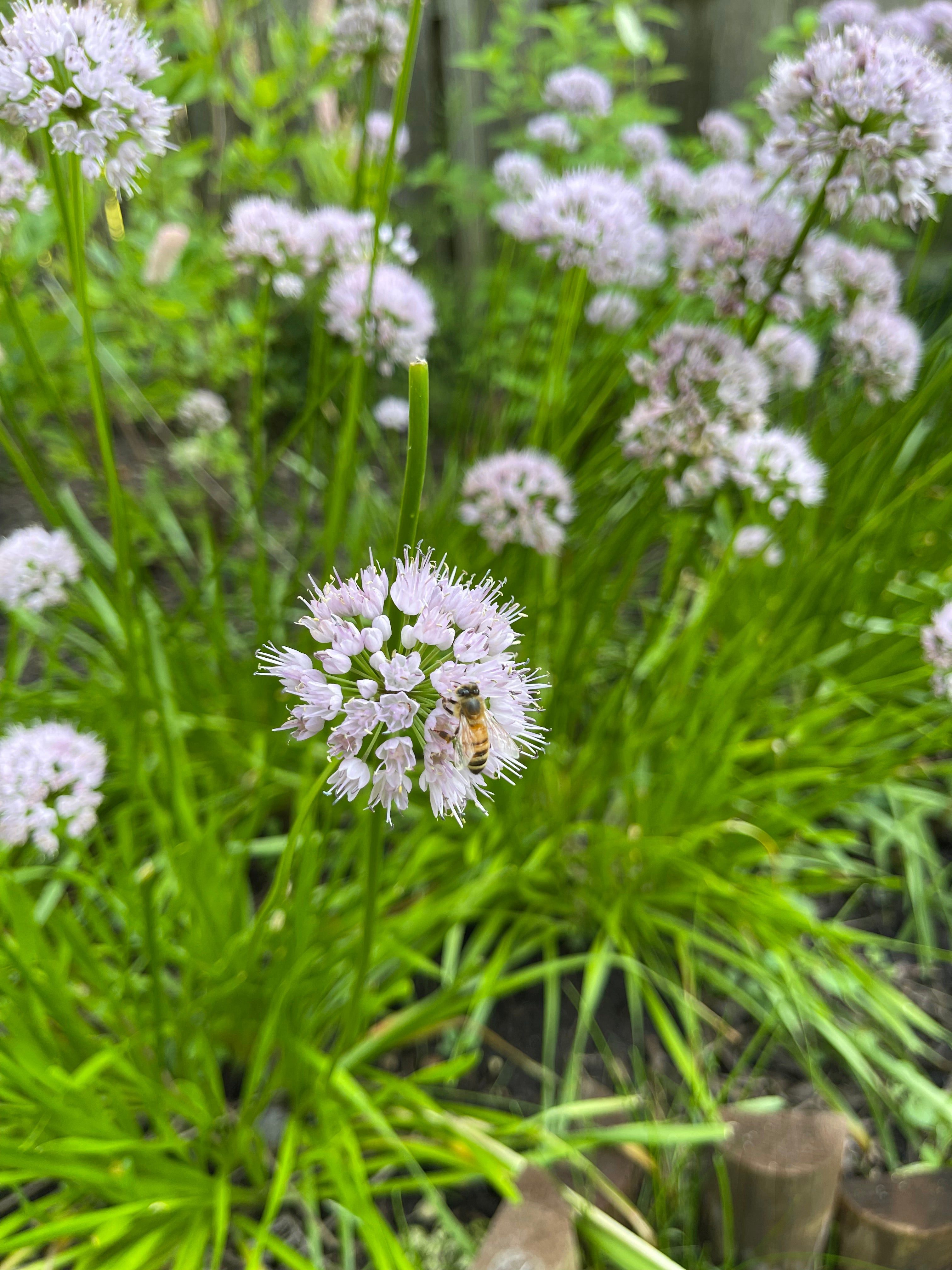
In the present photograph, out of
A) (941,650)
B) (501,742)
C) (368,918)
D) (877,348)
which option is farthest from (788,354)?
(368,918)

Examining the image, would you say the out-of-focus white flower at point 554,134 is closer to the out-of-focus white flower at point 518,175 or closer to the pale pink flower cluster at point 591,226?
the out-of-focus white flower at point 518,175

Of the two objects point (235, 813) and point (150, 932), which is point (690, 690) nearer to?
point (235, 813)

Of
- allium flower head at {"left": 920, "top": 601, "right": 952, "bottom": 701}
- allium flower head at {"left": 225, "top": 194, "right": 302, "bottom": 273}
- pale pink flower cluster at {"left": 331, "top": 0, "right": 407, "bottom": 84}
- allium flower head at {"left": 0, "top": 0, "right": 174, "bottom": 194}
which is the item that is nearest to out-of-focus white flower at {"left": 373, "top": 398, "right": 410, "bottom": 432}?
allium flower head at {"left": 225, "top": 194, "right": 302, "bottom": 273}

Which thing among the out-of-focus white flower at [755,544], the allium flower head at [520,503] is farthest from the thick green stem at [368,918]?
the out-of-focus white flower at [755,544]

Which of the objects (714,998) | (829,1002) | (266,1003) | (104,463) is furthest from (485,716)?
(829,1002)

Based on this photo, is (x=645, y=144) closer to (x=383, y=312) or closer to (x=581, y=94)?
(x=581, y=94)

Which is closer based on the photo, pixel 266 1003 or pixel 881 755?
pixel 266 1003
